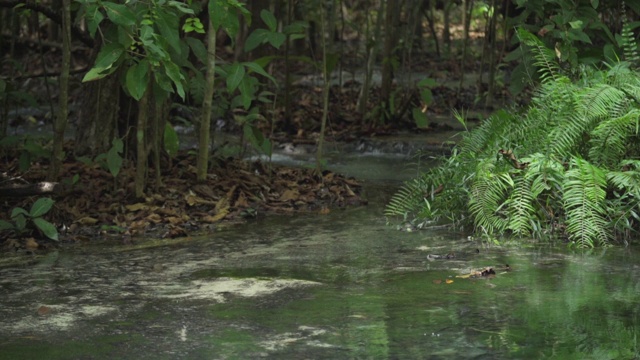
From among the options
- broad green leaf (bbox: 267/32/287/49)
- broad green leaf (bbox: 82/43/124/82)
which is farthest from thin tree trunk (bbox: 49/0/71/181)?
broad green leaf (bbox: 267/32/287/49)

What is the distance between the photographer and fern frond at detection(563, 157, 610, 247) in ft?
18.8

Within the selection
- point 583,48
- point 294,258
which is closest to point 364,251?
point 294,258

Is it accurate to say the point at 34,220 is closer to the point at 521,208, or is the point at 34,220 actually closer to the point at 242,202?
the point at 242,202

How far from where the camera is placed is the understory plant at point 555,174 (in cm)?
591

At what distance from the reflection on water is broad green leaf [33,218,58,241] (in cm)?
12

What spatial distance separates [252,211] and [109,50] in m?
1.95

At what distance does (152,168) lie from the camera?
773 centimetres

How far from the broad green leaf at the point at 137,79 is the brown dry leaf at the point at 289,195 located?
222 cm

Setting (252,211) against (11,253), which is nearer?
(11,253)

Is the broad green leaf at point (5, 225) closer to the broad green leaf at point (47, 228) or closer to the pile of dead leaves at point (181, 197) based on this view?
the pile of dead leaves at point (181, 197)

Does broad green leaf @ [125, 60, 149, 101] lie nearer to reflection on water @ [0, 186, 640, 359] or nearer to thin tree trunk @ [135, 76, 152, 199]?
reflection on water @ [0, 186, 640, 359]

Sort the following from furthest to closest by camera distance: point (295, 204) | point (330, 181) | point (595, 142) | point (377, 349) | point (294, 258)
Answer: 1. point (330, 181)
2. point (295, 204)
3. point (595, 142)
4. point (294, 258)
5. point (377, 349)

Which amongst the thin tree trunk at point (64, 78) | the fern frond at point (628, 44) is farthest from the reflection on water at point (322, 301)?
the fern frond at point (628, 44)

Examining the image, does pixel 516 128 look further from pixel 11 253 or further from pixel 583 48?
pixel 11 253
